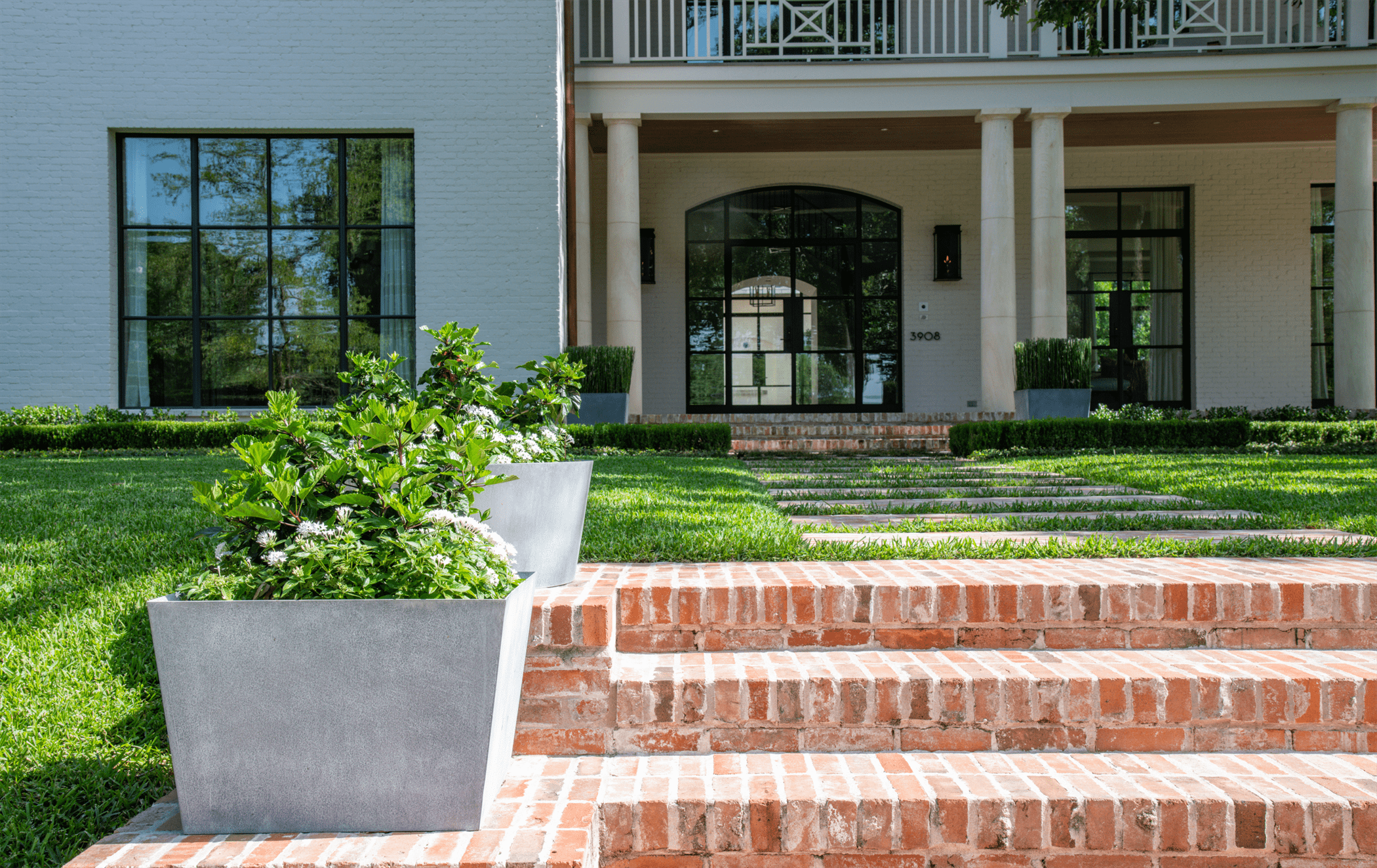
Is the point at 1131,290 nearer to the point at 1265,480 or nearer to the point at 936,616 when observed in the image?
the point at 1265,480

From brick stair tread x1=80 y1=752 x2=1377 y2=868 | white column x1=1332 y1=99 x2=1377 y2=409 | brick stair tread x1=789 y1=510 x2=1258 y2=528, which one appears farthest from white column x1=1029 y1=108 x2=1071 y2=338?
brick stair tread x1=80 y1=752 x2=1377 y2=868

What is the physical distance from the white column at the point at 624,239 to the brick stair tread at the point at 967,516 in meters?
6.55

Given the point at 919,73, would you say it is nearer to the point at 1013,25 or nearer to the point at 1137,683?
the point at 1013,25

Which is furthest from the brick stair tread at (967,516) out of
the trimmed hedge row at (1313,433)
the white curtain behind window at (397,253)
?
the white curtain behind window at (397,253)

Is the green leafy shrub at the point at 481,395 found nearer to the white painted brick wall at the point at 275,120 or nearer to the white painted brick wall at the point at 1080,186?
the white painted brick wall at the point at 275,120

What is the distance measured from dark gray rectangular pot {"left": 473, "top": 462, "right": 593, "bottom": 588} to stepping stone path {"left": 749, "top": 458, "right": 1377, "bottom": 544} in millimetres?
1164

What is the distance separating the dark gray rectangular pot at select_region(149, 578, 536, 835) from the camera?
166cm

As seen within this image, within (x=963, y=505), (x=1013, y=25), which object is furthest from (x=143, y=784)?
(x=1013, y=25)

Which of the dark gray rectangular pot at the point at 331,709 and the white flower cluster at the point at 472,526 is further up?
the white flower cluster at the point at 472,526

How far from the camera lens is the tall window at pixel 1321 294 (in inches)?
515

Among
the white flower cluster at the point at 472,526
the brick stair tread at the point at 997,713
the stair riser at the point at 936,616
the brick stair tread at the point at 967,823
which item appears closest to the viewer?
the white flower cluster at the point at 472,526

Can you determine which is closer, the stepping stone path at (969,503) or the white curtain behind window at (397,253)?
the stepping stone path at (969,503)

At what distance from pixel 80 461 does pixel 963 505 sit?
6737 mm

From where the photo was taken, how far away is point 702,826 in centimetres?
196
